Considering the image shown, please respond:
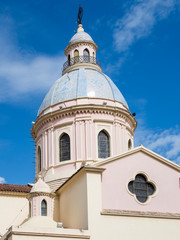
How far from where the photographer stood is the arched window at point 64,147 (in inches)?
1197

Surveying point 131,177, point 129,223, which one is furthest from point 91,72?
point 129,223

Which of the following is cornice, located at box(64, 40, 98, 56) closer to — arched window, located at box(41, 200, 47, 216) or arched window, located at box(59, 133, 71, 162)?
arched window, located at box(59, 133, 71, 162)

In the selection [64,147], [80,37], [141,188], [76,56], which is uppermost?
[80,37]

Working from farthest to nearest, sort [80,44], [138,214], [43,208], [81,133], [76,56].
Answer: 1. [80,44]
2. [76,56]
3. [81,133]
4. [43,208]
5. [138,214]

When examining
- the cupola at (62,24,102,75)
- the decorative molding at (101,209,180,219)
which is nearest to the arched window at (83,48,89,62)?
the cupola at (62,24,102,75)

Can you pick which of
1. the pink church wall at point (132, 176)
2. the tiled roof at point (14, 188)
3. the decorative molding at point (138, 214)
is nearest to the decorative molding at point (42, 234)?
the decorative molding at point (138, 214)

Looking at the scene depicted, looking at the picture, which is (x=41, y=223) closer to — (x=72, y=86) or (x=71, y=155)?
(x=71, y=155)

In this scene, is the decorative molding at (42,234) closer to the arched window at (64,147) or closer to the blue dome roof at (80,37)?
the arched window at (64,147)

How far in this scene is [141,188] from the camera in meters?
24.5

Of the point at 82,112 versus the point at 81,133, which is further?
the point at 82,112

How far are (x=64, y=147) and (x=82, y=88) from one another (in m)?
4.59

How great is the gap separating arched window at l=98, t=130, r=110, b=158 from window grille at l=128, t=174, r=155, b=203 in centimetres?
576

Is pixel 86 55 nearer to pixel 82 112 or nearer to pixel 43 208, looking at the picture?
pixel 82 112

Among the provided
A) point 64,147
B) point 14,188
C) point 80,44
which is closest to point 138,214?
point 64,147
